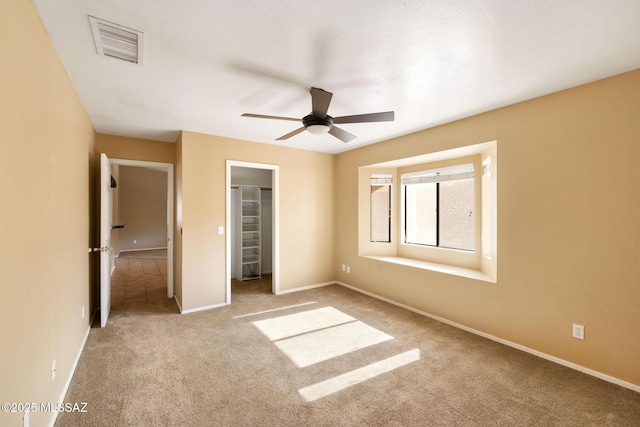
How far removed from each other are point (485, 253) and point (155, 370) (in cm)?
400

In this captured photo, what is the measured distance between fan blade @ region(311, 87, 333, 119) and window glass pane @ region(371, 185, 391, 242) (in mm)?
2836

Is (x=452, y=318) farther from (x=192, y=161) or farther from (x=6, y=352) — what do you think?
(x=192, y=161)

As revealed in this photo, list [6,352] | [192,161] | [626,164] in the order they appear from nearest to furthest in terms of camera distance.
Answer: [6,352], [626,164], [192,161]

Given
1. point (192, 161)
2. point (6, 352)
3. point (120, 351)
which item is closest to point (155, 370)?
point (120, 351)

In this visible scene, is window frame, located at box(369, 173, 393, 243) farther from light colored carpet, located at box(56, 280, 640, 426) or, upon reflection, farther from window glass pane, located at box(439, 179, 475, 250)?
light colored carpet, located at box(56, 280, 640, 426)

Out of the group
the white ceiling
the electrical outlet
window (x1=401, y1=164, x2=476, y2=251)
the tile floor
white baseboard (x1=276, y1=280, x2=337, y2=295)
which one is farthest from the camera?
white baseboard (x1=276, y1=280, x2=337, y2=295)

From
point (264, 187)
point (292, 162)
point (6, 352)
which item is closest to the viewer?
point (6, 352)

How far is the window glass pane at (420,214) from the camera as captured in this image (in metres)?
4.51

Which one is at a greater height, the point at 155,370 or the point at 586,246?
the point at 586,246

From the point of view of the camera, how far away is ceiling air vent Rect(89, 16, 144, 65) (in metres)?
1.69

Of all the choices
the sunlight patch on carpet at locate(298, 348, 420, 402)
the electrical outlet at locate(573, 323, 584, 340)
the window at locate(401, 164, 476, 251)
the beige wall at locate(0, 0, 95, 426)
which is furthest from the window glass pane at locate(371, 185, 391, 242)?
the beige wall at locate(0, 0, 95, 426)

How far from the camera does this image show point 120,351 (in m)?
2.78

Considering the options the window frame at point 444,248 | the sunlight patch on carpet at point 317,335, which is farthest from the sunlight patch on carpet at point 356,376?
the window frame at point 444,248

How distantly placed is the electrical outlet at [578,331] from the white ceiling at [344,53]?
219 centimetres
